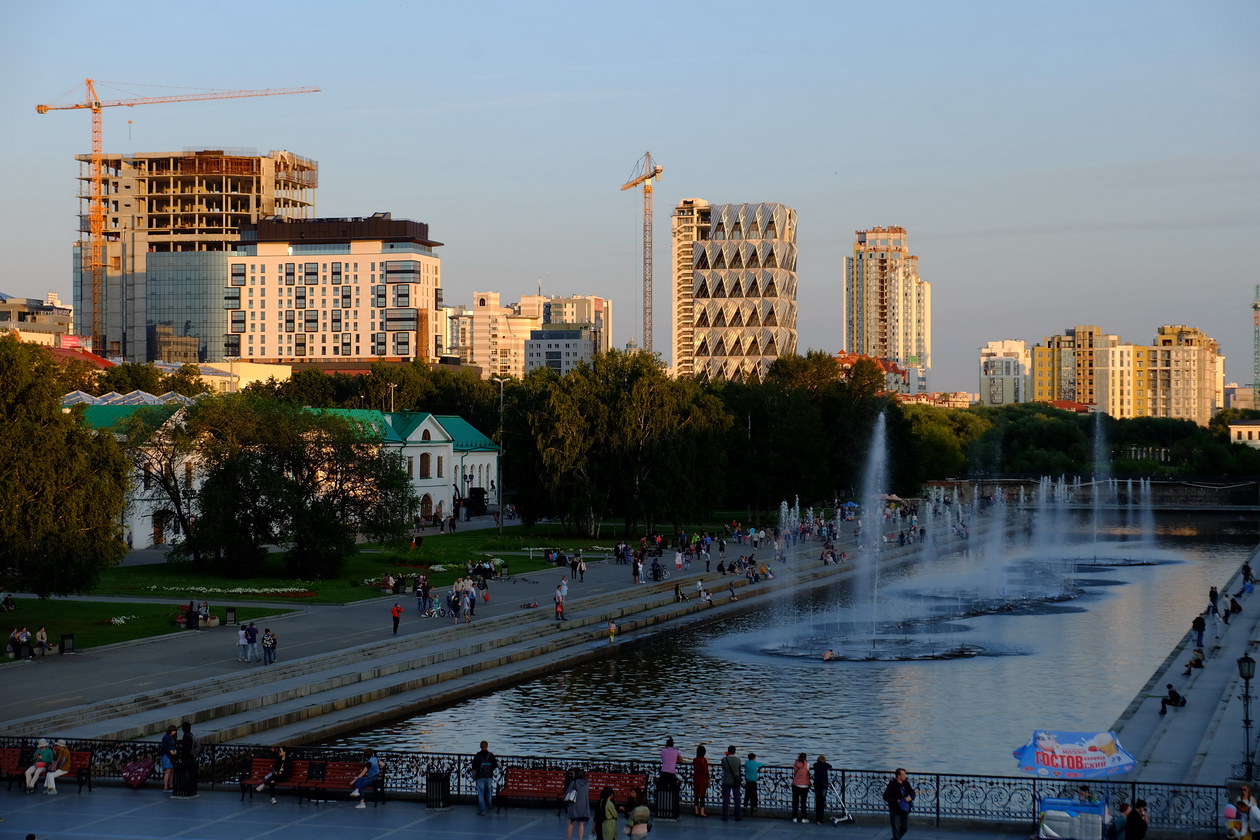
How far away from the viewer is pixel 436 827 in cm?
2386

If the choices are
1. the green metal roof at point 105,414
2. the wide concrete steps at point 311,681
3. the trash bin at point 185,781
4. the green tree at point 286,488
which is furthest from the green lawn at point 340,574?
the trash bin at point 185,781

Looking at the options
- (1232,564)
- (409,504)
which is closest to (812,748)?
(409,504)

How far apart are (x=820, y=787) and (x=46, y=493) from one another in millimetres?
28771

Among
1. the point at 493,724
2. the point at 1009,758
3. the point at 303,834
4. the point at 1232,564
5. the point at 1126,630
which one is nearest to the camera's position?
the point at 303,834

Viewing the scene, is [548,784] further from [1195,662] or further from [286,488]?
[286,488]

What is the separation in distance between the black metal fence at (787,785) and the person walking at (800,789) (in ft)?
1.55

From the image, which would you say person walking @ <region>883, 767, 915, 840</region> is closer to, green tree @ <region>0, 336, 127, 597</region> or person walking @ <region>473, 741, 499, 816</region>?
person walking @ <region>473, 741, 499, 816</region>

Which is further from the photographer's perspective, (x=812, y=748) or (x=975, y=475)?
(x=975, y=475)

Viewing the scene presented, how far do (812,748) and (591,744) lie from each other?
18.2 ft

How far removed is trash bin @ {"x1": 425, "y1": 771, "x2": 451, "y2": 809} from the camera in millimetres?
25219

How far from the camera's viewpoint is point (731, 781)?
2442 centimetres

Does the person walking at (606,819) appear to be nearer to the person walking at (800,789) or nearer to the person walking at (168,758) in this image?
the person walking at (800,789)

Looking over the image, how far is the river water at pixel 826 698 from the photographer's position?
34094mm

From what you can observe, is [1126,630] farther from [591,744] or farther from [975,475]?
[975,475]
